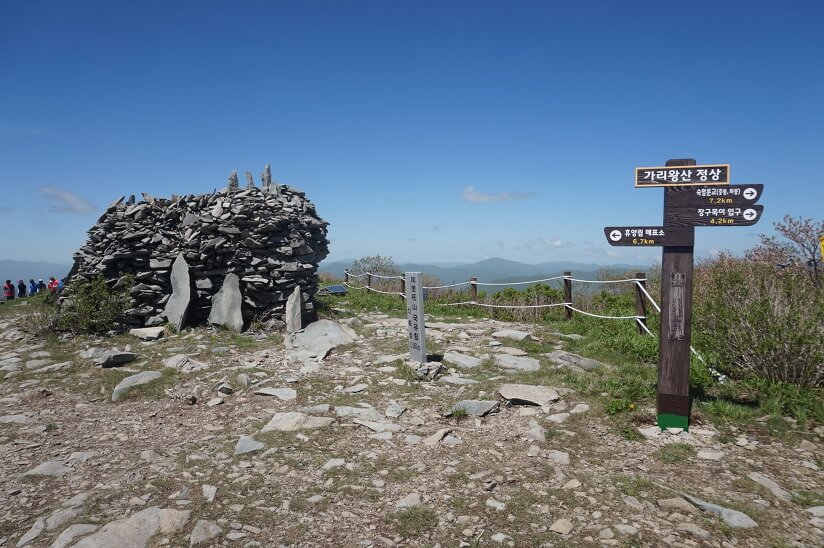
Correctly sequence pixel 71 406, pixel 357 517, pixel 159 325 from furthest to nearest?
pixel 159 325 → pixel 71 406 → pixel 357 517

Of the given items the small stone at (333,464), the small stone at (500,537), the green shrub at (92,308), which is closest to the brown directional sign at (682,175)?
the small stone at (500,537)

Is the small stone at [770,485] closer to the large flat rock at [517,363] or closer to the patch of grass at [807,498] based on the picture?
the patch of grass at [807,498]

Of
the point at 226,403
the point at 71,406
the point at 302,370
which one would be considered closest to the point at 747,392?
the point at 302,370

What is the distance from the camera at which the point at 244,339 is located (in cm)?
987

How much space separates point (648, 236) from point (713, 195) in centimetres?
78

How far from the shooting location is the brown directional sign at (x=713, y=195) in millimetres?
5078

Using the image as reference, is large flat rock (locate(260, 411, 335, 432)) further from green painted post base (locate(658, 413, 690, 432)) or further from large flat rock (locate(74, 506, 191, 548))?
green painted post base (locate(658, 413, 690, 432))

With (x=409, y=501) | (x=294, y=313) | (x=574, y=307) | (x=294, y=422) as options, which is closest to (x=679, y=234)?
(x=409, y=501)

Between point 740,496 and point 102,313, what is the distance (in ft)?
36.9

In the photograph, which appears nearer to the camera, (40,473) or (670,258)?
(40,473)

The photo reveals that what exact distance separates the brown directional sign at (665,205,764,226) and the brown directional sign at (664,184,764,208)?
0.14 feet

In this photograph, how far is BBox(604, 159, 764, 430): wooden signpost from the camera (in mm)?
5180

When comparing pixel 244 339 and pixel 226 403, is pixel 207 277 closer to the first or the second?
pixel 244 339

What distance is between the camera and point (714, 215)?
Result: 522 centimetres
